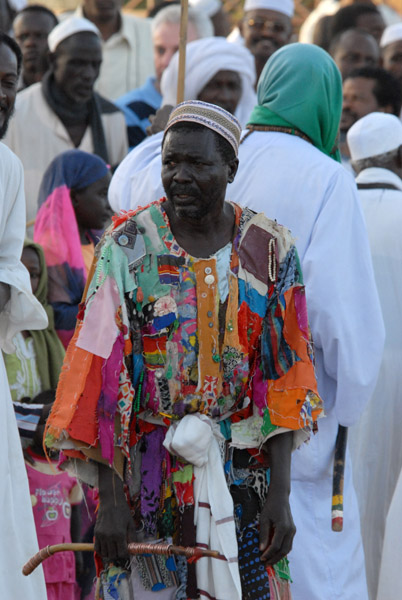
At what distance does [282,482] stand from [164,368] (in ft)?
1.74

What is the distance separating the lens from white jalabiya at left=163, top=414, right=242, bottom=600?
3668mm

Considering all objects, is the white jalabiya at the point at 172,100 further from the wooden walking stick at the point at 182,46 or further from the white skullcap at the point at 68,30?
the white skullcap at the point at 68,30

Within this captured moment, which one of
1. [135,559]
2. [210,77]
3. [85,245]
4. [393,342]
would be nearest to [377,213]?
[393,342]

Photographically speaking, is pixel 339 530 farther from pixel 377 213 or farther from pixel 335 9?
pixel 335 9

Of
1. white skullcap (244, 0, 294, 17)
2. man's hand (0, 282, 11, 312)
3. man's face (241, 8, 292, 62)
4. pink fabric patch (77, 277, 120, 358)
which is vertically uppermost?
white skullcap (244, 0, 294, 17)

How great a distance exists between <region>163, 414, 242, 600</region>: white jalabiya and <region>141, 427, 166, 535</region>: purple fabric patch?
0.08 metres

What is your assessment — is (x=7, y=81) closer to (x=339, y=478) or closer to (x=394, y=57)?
(x=339, y=478)

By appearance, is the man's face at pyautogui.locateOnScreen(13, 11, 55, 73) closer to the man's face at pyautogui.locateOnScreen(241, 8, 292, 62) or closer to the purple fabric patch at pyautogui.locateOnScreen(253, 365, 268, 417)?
the man's face at pyautogui.locateOnScreen(241, 8, 292, 62)

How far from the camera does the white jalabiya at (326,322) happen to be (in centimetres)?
480

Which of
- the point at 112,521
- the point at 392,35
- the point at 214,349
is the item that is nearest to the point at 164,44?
the point at 392,35

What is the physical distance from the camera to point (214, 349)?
379cm

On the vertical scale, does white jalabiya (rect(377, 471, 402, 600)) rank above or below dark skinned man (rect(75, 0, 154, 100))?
below

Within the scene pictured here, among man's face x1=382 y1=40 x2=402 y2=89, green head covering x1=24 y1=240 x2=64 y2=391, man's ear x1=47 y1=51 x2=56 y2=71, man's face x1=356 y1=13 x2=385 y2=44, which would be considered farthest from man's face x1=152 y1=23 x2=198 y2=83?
green head covering x1=24 y1=240 x2=64 y2=391

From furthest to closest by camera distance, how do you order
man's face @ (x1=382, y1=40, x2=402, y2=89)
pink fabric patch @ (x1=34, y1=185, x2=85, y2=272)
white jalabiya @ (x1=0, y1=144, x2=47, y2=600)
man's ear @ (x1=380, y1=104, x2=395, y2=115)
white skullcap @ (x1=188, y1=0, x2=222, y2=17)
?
1. white skullcap @ (x1=188, y1=0, x2=222, y2=17)
2. man's face @ (x1=382, y1=40, x2=402, y2=89)
3. man's ear @ (x1=380, y1=104, x2=395, y2=115)
4. pink fabric patch @ (x1=34, y1=185, x2=85, y2=272)
5. white jalabiya @ (x1=0, y1=144, x2=47, y2=600)
